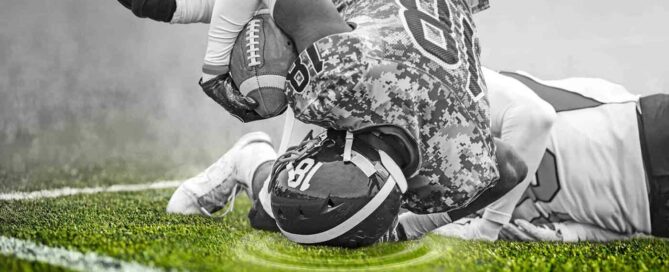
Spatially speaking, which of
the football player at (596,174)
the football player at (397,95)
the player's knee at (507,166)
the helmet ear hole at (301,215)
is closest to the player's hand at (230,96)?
the football player at (397,95)

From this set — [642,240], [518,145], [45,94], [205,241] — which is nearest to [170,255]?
[205,241]

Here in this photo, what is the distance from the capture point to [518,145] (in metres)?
1.30

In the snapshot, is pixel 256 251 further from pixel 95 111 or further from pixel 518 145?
pixel 95 111

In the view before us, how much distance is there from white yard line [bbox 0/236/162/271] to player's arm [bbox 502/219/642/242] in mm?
924

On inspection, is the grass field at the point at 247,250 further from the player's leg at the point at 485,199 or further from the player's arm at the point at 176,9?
the player's arm at the point at 176,9

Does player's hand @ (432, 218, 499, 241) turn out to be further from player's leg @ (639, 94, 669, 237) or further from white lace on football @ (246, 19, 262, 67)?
white lace on football @ (246, 19, 262, 67)

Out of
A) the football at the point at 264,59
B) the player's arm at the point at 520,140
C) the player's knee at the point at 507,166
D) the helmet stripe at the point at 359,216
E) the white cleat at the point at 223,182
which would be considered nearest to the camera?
the helmet stripe at the point at 359,216

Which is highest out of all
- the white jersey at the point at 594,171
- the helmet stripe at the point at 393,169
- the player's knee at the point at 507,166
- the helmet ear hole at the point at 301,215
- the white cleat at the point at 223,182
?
the helmet stripe at the point at 393,169

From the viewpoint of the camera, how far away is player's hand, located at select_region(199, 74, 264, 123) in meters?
1.04

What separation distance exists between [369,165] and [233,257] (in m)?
0.27

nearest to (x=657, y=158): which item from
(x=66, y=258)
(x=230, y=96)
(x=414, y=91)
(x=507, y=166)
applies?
(x=507, y=166)

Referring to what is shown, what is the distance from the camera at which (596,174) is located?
1412 mm

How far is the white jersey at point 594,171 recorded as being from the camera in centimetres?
139

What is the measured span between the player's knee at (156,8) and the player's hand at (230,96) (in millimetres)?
194
